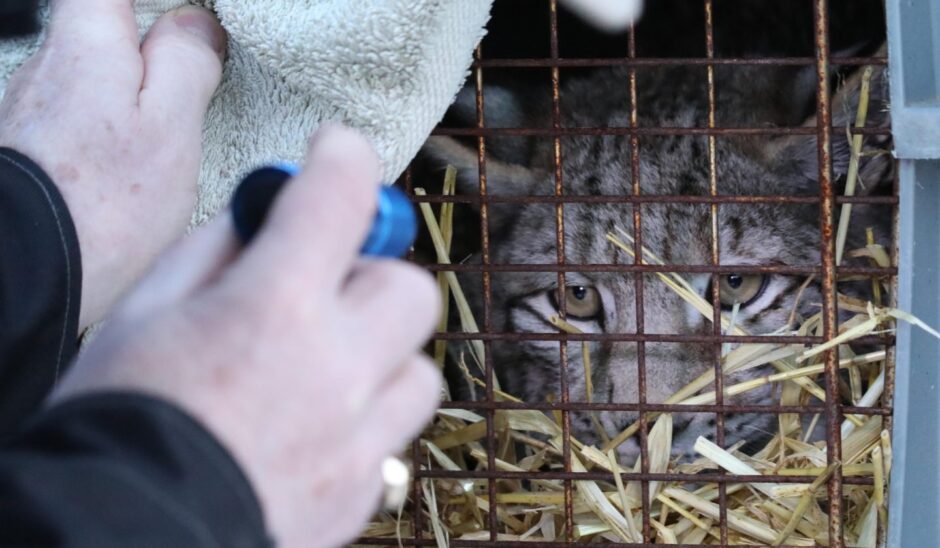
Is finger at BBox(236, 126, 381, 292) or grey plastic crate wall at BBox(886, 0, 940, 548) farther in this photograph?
grey plastic crate wall at BBox(886, 0, 940, 548)

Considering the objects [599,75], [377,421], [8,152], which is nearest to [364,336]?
[377,421]

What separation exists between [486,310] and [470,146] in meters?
0.51

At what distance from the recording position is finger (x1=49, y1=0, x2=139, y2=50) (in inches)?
50.1

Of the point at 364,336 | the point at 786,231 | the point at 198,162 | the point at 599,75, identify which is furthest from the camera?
the point at 599,75

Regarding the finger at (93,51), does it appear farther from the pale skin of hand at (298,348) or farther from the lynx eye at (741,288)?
the lynx eye at (741,288)

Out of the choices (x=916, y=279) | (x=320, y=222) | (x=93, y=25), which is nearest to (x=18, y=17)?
(x=93, y=25)

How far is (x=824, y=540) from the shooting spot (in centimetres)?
162

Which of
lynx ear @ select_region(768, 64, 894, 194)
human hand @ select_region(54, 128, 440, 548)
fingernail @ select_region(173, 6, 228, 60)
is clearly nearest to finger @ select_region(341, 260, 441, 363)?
human hand @ select_region(54, 128, 440, 548)

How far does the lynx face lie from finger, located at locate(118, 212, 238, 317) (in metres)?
1.17

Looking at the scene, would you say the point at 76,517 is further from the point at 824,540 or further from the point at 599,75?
the point at 599,75

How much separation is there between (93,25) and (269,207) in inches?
24.6

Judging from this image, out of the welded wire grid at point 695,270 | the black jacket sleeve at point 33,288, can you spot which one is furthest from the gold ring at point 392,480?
the welded wire grid at point 695,270

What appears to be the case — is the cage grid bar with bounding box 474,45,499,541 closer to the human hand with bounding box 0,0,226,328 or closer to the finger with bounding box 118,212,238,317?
the human hand with bounding box 0,0,226,328

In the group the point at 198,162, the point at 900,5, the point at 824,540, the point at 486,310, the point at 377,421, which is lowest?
the point at 824,540
